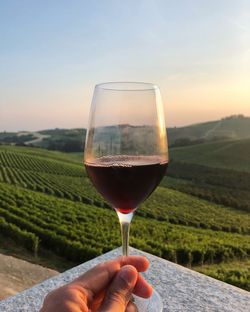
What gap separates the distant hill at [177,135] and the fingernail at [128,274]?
89137 millimetres

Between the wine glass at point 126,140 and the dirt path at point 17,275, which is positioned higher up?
the wine glass at point 126,140

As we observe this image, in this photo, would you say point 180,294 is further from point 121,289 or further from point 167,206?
point 167,206

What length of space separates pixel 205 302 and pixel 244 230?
32573 mm

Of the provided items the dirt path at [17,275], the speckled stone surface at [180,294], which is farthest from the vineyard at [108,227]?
the speckled stone surface at [180,294]

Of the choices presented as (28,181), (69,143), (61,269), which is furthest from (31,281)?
(69,143)

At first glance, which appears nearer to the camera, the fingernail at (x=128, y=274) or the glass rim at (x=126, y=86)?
the fingernail at (x=128, y=274)

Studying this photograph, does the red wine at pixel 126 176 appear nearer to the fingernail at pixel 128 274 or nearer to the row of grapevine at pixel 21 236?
the fingernail at pixel 128 274

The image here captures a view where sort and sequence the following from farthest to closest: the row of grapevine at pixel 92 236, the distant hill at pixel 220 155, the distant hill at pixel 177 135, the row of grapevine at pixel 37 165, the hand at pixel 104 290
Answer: the distant hill at pixel 177 135
the distant hill at pixel 220 155
the row of grapevine at pixel 37 165
the row of grapevine at pixel 92 236
the hand at pixel 104 290

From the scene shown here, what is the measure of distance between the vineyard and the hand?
569 inches

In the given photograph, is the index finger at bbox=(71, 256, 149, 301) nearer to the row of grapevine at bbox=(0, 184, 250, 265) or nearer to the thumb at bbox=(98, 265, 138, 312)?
the thumb at bbox=(98, 265, 138, 312)

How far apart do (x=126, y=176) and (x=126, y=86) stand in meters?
0.28

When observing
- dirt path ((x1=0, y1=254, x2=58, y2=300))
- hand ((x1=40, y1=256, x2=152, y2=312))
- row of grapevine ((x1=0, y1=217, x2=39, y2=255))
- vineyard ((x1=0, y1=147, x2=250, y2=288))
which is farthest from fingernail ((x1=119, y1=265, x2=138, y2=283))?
row of grapevine ((x1=0, y1=217, x2=39, y2=255))

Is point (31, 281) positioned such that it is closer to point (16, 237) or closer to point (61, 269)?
point (61, 269)

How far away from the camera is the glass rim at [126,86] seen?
1.29m
